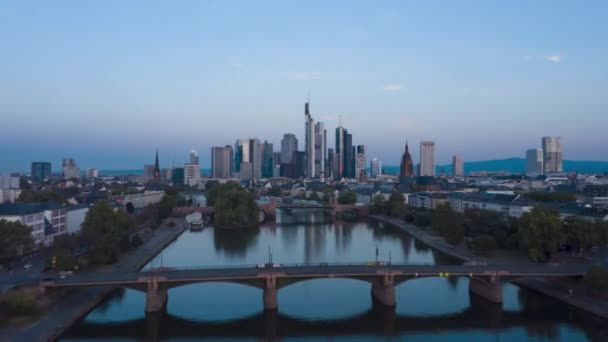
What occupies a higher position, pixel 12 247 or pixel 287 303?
pixel 12 247

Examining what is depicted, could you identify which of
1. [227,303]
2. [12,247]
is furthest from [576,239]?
[12,247]

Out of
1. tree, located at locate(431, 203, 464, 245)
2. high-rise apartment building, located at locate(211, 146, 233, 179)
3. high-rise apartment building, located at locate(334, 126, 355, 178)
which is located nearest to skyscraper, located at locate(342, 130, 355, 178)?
high-rise apartment building, located at locate(334, 126, 355, 178)

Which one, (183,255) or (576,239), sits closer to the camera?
(576,239)

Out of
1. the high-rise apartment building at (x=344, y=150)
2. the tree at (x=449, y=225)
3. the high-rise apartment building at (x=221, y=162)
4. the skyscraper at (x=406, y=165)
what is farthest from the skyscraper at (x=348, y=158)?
the tree at (x=449, y=225)

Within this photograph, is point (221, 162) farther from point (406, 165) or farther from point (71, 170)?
point (406, 165)

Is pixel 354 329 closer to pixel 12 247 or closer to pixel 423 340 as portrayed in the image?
pixel 423 340

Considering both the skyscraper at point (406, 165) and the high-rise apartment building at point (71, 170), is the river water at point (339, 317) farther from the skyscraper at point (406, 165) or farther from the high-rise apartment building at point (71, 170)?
the high-rise apartment building at point (71, 170)
